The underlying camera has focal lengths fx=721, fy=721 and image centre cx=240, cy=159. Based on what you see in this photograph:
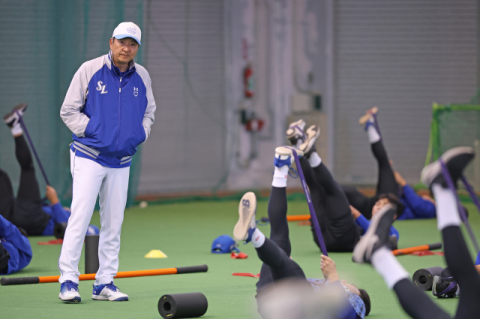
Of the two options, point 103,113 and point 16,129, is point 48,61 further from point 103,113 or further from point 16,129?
point 103,113

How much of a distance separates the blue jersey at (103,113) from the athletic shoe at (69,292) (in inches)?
26.2

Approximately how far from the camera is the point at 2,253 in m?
4.65

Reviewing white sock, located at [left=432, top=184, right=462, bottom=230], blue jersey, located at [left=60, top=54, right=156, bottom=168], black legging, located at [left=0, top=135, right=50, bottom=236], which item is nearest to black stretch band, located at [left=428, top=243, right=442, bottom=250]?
blue jersey, located at [left=60, top=54, right=156, bottom=168]

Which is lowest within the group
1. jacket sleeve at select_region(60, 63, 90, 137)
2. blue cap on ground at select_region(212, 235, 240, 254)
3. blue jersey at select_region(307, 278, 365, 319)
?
blue cap on ground at select_region(212, 235, 240, 254)

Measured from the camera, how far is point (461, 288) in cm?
245

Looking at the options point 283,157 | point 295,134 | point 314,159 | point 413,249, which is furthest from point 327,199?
point 283,157

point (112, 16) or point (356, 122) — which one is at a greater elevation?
point (112, 16)

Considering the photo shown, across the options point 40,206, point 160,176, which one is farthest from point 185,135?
point 40,206

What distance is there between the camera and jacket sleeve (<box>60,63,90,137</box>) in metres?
3.82

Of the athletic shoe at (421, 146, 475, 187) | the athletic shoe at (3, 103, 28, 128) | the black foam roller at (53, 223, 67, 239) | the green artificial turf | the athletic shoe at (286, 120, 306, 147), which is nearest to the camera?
the athletic shoe at (421, 146, 475, 187)

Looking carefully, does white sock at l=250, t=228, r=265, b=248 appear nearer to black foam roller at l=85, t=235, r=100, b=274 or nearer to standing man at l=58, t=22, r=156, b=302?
standing man at l=58, t=22, r=156, b=302

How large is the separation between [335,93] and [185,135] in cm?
231

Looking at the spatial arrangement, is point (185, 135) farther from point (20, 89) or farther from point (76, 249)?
point (76, 249)

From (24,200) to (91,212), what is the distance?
9.24 feet
